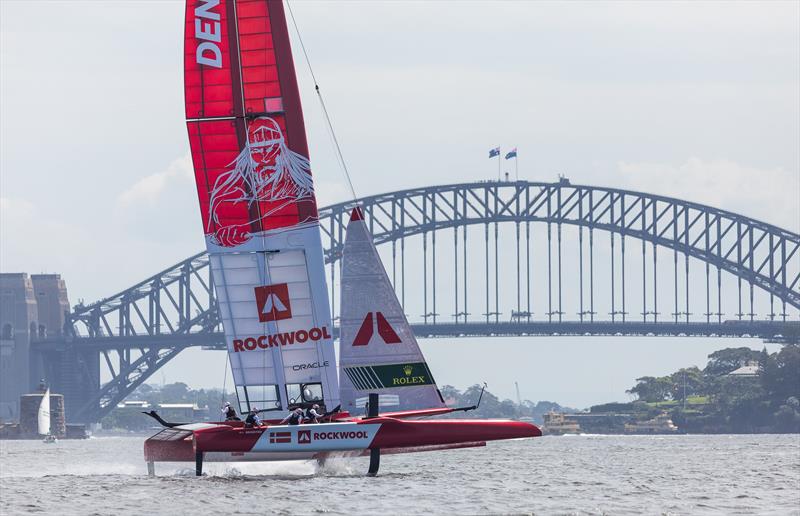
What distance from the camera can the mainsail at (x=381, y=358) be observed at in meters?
34.4

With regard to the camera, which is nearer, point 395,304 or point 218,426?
point 218,426

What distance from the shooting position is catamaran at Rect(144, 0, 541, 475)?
33.9 meters

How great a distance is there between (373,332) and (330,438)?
3193mm

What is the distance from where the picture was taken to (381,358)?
3441 cm

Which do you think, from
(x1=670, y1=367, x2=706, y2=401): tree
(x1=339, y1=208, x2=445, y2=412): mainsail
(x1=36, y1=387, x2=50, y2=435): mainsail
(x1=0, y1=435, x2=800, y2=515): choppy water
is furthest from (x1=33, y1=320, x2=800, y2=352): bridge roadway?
(x1=339, y1=208, x2=445, y2=412): mainsail

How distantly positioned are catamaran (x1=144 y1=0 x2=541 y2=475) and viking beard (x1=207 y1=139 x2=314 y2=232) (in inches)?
0.7

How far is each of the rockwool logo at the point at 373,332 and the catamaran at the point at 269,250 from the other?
3 centimetres

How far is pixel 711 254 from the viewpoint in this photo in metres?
119

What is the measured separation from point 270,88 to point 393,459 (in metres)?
20.1

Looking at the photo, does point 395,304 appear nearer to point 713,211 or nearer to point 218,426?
point 218,426

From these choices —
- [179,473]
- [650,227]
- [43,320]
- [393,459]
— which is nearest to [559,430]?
[650,227]

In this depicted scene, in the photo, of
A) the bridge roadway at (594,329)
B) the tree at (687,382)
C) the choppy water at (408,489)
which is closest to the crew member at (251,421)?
the choppy water at (408,489)

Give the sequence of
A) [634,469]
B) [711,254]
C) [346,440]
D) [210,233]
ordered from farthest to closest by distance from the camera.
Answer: [711,254]
[634,469]
[210,233]
[346,440]

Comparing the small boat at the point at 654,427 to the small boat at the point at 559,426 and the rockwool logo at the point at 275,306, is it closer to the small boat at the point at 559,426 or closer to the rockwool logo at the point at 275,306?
the small boat at the point at 559,426
